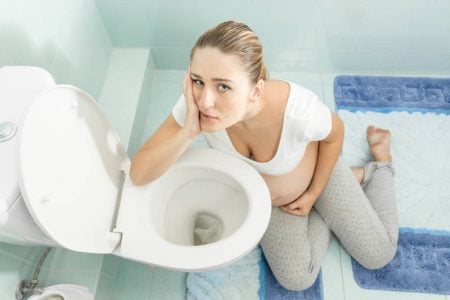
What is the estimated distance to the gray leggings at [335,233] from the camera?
3.76 ft

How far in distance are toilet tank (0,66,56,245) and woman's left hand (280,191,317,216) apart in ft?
2.27

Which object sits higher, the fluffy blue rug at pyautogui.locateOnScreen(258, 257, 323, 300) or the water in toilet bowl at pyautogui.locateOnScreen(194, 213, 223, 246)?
the water in toilet bowl at pyautogui.locateOnScreen(194, 213, 223, 246)

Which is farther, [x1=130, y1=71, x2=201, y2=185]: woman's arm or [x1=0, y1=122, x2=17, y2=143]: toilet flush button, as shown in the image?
[x1=130, y1=71, x2=201, y2=185]: woman's arm

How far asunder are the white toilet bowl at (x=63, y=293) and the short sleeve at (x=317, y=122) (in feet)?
2.27

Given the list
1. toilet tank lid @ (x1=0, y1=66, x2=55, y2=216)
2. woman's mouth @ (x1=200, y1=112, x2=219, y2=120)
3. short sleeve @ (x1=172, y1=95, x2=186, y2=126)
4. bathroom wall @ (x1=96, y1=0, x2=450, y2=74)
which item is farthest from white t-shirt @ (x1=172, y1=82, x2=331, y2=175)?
bathroom wall @ (x1=96, y1=0, x2=450, y2=74)

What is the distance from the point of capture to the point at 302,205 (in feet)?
3.78

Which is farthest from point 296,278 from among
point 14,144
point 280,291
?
point 14,144

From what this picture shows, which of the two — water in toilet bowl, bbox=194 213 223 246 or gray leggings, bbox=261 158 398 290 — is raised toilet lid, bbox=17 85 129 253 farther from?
gray leggings, bbox=261 158 398 290

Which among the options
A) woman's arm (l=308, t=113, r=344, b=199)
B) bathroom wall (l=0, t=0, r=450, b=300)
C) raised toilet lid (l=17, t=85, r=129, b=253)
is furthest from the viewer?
bathroom wall (l=0, t=0, r=450, b=300)

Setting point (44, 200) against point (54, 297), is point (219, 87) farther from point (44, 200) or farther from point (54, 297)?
point (54, 297)

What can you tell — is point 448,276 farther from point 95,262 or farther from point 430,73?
point 95,262

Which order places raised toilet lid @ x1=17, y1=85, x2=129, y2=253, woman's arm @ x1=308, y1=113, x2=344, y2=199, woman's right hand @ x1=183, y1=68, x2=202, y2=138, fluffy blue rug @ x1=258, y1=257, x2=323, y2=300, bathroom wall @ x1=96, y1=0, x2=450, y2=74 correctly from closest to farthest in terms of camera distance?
raised toilet lid @ x1=17, y1=85, x2=129, y2=253 < woman's right hand @ x1=183, y1=68, x2=202, y2=138 < woman's arm @ x1=308, y1=113, x2=344, y2=199 < fluffy blue rug @ x1=258, y1=257, x2=323, y2=300 < bathroom wall @ x1=96, y1=0, x2=450, y2=74

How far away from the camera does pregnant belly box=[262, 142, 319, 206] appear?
3.51ft

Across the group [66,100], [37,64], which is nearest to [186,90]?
[66,100]
